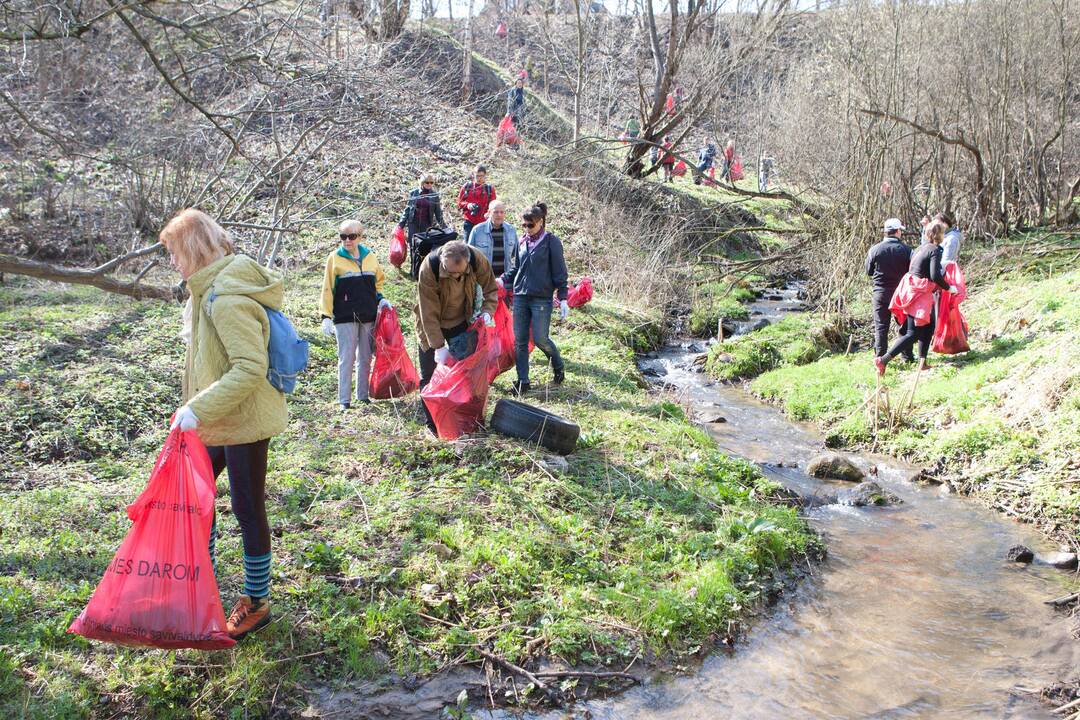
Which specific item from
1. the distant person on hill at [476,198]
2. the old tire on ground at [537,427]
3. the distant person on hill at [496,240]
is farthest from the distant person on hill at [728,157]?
the old tire on ground at [537,427]

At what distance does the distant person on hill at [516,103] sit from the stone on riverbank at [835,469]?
14863mm

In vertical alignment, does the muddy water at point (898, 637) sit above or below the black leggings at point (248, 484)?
below

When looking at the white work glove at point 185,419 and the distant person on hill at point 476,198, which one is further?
the distant person on hill at point 476,198

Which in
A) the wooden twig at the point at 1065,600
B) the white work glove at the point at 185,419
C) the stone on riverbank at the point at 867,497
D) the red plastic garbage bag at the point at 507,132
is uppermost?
the red plastic garbage bag at the point at 507,132

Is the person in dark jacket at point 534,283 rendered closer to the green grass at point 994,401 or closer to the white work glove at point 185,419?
the green grass at point 994,401

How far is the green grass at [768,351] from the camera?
11273mm

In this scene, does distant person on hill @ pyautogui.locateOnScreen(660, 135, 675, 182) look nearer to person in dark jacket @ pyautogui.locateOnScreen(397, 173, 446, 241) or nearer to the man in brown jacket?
person in dark jacket @ pyautogui.locateOnScreen(397, 173, 446, 241)

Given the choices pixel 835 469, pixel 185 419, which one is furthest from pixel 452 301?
pixel 835 469

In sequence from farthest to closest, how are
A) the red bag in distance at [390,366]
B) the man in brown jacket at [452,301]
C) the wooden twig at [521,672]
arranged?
the red bag in distance at [390,366]
the man in brown jacket at [452,301]
the wooden twig at [521,672]

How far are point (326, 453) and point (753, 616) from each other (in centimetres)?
334

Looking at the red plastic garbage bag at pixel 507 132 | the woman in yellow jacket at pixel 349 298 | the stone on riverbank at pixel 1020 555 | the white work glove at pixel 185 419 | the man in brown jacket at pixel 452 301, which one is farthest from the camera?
the red plastic garbage bag at pixel 507 132

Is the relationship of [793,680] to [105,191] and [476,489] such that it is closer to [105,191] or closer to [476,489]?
[476,489]

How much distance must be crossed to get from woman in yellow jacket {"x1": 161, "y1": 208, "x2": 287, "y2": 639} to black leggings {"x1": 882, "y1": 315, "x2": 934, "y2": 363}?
24.8ft

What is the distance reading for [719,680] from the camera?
4.22 metres
